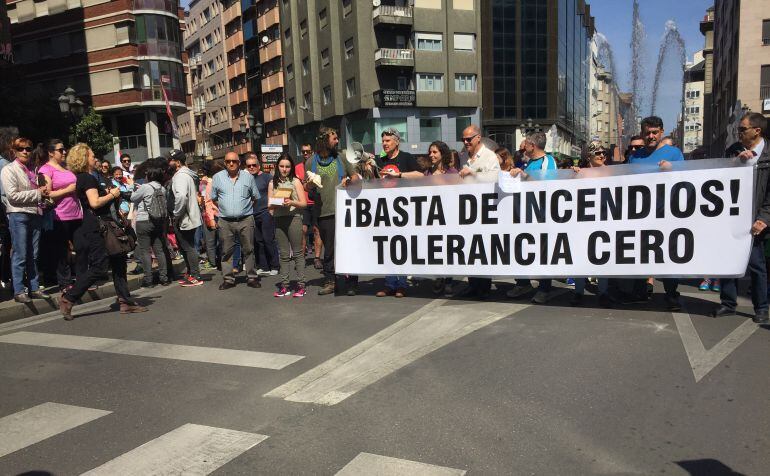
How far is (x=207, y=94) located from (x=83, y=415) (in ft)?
275

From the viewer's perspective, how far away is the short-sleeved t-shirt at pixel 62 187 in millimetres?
7422

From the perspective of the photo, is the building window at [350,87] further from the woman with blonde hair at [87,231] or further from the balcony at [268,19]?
the woman with blonde hair at [87,231]

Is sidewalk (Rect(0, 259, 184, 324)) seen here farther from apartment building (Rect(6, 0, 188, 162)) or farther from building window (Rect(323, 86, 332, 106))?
building window (Rect(323, 86, 332, 106))

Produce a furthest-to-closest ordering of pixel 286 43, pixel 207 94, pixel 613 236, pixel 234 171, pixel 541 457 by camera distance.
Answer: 1. pixel 207 94
2. pixel 286 43
3. pixel 234 171
4. pixel 613 236
5. pixel 541 457

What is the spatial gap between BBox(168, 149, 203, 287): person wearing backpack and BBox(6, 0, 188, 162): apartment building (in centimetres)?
4127

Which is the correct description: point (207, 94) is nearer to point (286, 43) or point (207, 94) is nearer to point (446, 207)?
point (286, 43)

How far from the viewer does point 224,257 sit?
8.79m

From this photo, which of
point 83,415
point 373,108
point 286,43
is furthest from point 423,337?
point 286,43

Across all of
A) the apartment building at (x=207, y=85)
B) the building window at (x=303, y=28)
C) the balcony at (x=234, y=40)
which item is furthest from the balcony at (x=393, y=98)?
the apartment building at (x=207, y=85)

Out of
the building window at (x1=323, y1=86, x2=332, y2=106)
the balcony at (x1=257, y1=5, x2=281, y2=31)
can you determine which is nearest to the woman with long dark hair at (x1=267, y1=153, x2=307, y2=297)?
the building window at (x1=323, y1=86, x2=332, y2=106)

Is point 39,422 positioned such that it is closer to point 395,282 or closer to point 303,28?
point 395,282

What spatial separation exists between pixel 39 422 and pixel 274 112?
198ft

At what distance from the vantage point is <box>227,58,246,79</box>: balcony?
228 feet

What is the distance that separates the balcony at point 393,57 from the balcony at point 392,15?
2.18 m
